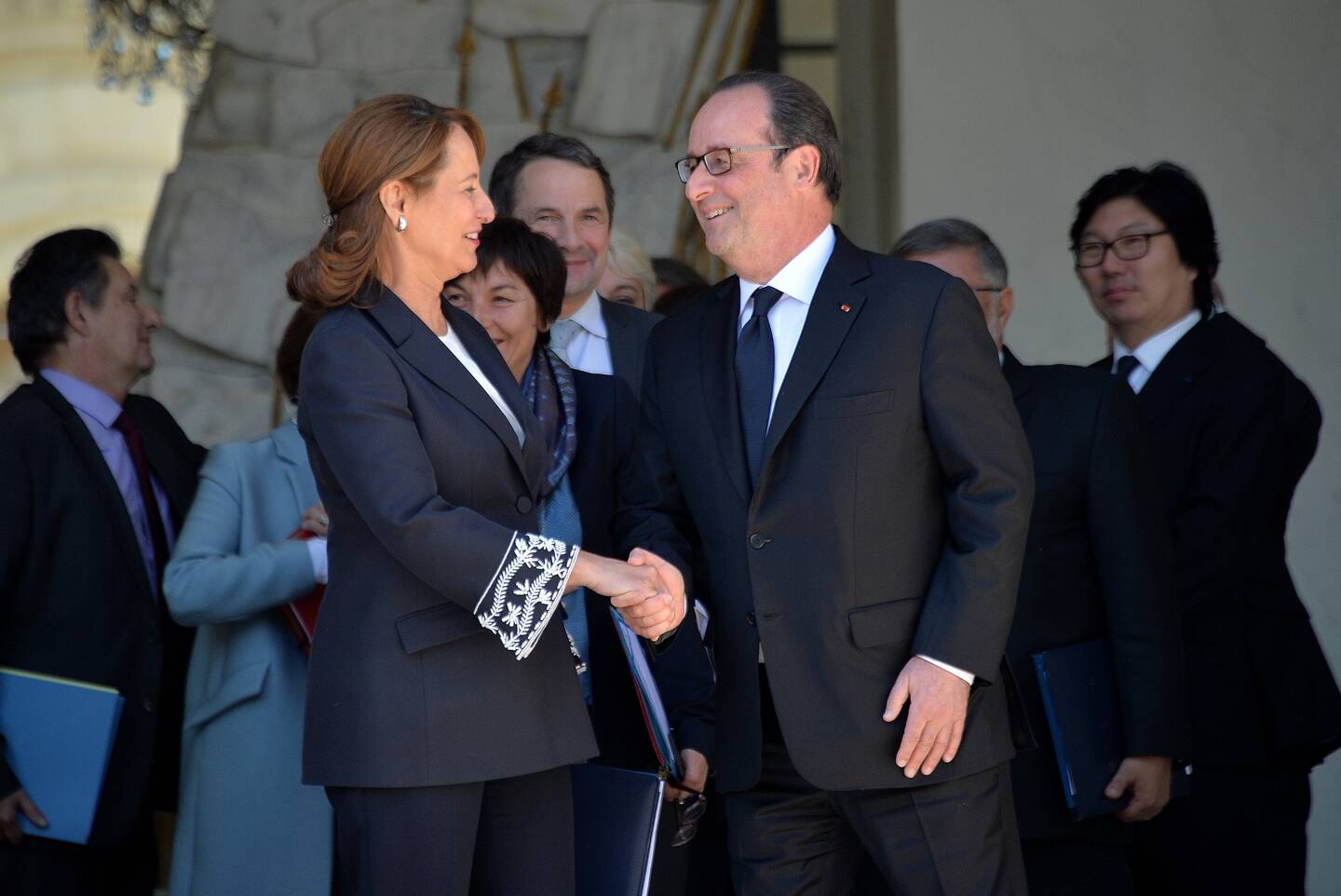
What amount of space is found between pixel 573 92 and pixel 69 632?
288 cm

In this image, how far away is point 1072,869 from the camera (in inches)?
120

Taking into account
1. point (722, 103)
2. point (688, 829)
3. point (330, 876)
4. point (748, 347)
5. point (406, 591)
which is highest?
point (722, 103)

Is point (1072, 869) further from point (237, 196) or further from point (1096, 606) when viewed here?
point (237, 196)

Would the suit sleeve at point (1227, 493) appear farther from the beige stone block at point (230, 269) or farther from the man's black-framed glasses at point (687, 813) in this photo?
the beige stone block at point (230, 269)

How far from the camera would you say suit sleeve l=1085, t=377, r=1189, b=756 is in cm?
295

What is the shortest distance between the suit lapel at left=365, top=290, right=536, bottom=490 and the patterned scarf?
1.38 ft

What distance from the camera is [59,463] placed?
11.4 feet

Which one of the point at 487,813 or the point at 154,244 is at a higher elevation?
the point at 154,244

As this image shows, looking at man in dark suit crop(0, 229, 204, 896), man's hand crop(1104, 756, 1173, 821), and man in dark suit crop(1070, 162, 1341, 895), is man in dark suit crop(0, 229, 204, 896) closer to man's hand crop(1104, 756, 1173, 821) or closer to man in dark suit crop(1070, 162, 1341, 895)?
man's hand crop(1104, 756, 1173, 821)

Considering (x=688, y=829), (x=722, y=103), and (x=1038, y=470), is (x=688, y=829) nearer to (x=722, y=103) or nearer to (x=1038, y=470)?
(x=1038, y=470)

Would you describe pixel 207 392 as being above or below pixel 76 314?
below

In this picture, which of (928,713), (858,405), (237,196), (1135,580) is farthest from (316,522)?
(237,196)

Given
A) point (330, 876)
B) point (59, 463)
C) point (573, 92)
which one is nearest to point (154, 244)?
point (573, 92)

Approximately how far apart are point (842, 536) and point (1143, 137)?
338cm
